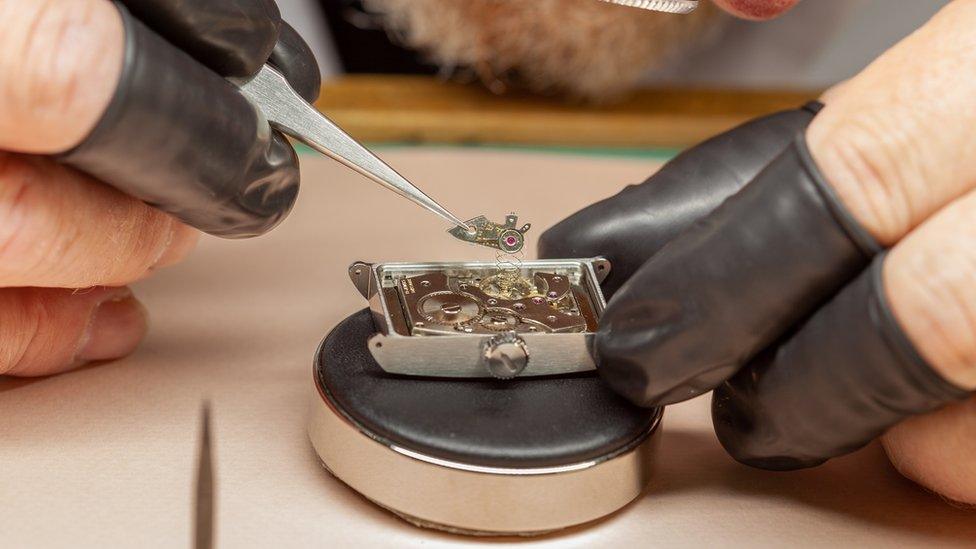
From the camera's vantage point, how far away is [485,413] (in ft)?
2.44

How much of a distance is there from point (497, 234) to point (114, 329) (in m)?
0.34

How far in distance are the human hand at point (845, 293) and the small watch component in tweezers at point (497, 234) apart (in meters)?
0.16

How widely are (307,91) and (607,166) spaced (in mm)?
558

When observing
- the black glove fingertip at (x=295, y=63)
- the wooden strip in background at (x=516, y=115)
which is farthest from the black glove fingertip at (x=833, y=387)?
the wooden strip in background at (x=516, y=115)

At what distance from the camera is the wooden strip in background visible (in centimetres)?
152

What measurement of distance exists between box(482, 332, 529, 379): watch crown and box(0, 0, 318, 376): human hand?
0.23 m

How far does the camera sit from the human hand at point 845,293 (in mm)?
640

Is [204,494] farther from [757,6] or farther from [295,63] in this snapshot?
[757,6]

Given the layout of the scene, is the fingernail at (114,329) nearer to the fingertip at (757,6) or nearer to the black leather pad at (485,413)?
the black leather pad at (485,413)

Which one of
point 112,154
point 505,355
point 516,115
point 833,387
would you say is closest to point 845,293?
point 833,387

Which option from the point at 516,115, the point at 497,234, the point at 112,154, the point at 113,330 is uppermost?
the point at 112,154

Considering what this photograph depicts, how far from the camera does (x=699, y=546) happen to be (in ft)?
2.41

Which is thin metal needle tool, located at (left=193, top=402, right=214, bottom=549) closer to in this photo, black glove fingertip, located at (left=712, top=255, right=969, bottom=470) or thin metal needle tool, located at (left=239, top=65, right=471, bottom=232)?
thin metal needle tool, located at (left=239, top=65, right=471, bottom=232)

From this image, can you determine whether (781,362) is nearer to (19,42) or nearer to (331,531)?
(331,531)
